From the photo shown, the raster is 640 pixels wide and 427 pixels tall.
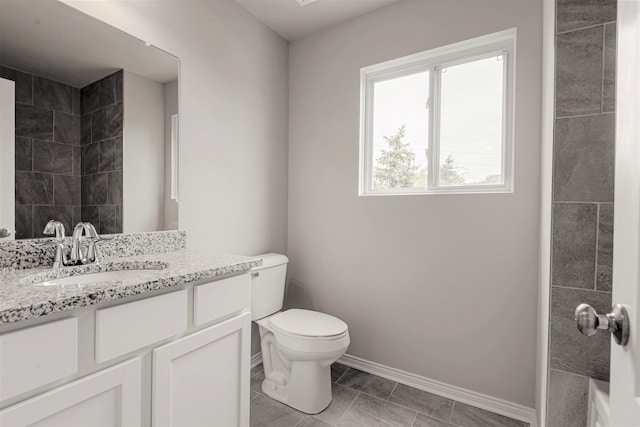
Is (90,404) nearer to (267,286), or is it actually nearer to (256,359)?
(267,286)

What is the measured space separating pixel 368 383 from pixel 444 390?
46cm

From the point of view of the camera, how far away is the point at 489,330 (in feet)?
5.82

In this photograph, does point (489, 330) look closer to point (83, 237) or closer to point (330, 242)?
point (330, 242)

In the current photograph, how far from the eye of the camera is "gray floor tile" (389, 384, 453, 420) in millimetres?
1740

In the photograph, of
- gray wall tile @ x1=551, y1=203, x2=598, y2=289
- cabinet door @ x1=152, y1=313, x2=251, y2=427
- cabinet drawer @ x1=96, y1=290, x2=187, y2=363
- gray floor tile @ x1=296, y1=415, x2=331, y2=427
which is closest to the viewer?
cabinet drawer @ x1=96, y1=290, x2=187, y2=363

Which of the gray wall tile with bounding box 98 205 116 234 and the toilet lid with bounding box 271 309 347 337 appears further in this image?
the toilet lid with bounding box 271 309 347 337

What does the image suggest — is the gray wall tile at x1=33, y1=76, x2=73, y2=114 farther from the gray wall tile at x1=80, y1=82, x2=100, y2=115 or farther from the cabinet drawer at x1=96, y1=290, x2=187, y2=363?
the cabinet drawer at x1=96, y1=290, x2=187, y2=363

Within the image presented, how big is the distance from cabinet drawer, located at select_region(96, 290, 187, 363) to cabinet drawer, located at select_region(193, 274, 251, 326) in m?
0.05

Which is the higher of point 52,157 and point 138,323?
point 52,157

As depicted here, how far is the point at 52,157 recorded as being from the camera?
4.05 feet

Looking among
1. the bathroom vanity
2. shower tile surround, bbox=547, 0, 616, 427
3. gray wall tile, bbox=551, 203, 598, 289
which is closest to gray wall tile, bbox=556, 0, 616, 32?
shower tile surround, bbox=547, 0, 616, 427

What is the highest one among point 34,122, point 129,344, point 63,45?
point 63,45

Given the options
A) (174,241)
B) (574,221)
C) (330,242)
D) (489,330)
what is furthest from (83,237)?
(489,330)

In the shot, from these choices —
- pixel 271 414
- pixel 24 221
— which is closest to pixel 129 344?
pixel 24 221
